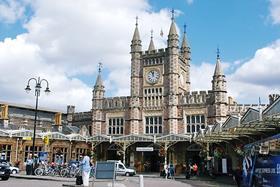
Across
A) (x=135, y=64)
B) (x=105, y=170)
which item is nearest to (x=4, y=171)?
(x=105, y=170)

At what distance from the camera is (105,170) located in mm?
15820

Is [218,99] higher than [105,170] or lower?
higher

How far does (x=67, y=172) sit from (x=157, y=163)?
2107cm

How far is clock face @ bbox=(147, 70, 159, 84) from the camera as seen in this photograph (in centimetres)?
4825

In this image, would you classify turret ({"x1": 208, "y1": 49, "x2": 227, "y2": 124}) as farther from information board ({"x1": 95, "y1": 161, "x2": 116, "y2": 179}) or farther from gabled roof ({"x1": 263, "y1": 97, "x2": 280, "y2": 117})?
information board ({"x1": 95, "y1": 161, "x2": 116, "y2": 179})

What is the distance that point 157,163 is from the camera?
4816 cm

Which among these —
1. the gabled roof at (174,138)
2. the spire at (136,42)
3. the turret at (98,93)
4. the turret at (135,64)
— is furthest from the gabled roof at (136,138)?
the spire at (136,42)

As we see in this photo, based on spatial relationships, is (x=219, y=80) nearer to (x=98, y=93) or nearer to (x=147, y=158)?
(x=147, y=158)

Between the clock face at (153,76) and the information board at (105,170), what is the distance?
32646mm

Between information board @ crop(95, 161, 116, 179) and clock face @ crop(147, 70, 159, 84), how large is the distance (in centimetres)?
3265

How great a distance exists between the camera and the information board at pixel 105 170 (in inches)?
617

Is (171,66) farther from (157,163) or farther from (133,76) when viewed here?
(157,163)

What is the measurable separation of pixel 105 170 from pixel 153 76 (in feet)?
109

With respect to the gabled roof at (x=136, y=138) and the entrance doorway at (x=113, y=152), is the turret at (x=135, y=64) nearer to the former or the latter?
A: the gabled roof at (x=136, y=138)
